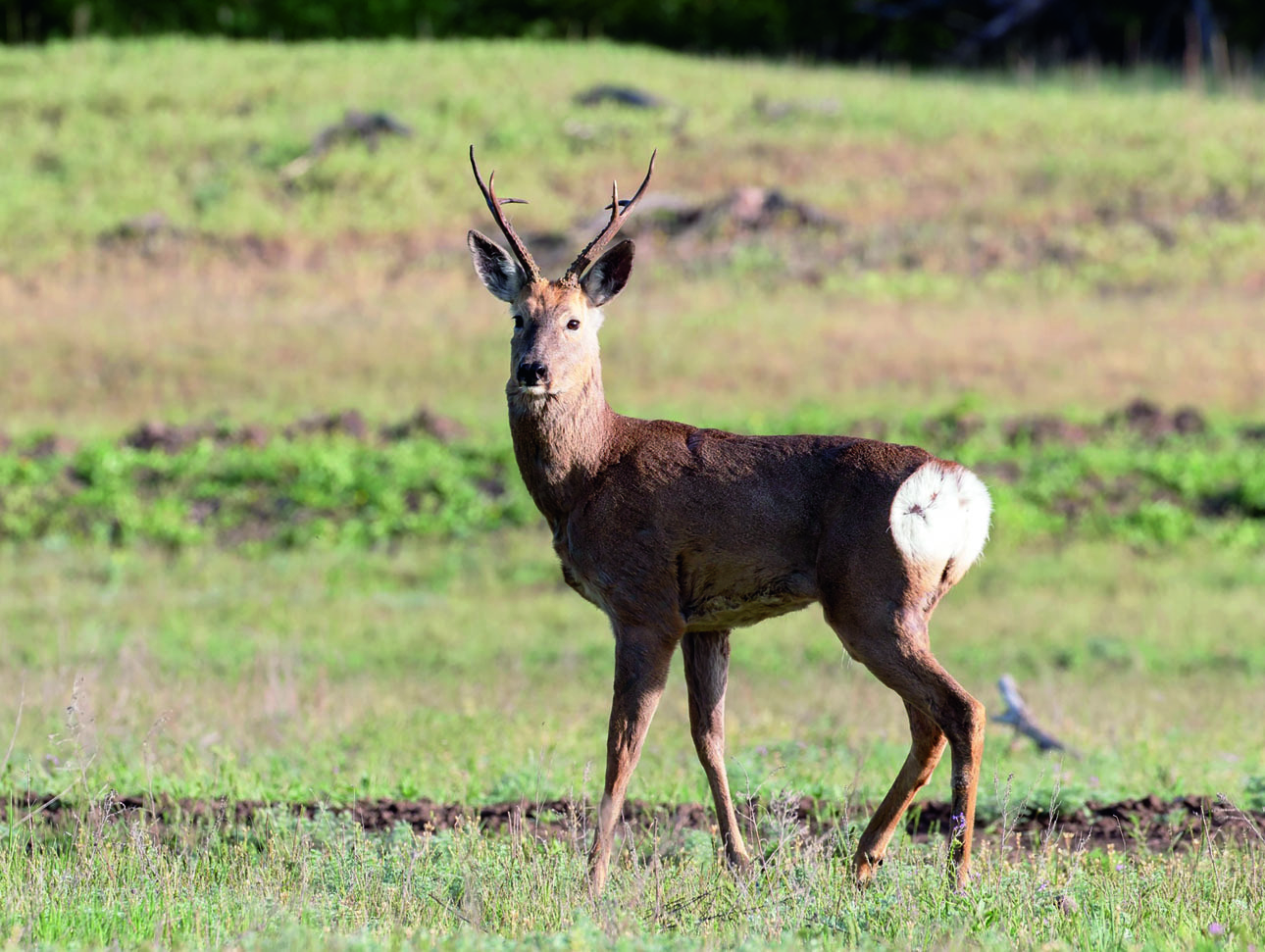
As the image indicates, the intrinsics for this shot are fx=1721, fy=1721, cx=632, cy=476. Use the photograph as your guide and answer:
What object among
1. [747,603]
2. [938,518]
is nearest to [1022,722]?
[747,603]

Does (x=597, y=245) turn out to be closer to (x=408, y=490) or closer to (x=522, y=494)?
(x=522, y=494)

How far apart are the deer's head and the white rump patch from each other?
138 cm

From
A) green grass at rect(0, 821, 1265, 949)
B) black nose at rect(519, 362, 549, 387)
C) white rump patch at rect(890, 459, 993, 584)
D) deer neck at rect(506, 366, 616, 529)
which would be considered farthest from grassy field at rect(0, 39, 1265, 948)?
black nose at rect(519, 362, 549, 387)

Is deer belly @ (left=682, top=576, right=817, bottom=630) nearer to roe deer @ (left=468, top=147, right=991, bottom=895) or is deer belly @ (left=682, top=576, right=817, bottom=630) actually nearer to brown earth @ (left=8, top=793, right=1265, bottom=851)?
roe deer @ (left=468, top=147, right=991, bottom=895)

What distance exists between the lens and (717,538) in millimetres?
6203

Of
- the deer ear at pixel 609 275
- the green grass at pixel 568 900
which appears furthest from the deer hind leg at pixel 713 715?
the deer ear at pixel 609 275

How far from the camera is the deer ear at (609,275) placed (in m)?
6.73

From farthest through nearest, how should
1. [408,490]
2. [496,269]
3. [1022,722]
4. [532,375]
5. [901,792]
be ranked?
[408,490] < [1022,722] < [496,269] < [532,375] < [901,792]

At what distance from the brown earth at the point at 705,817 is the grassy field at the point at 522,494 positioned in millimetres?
107

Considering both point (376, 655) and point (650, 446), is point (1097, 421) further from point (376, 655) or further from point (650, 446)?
point (650, 446)

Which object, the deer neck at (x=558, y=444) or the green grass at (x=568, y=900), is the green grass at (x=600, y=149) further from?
the green grass at (x=568, y=900)

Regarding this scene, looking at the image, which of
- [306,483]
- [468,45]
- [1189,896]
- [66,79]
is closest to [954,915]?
[1189,896]

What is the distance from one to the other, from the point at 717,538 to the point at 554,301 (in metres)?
1.14

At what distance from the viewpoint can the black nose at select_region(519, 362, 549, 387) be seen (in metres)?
6.36
